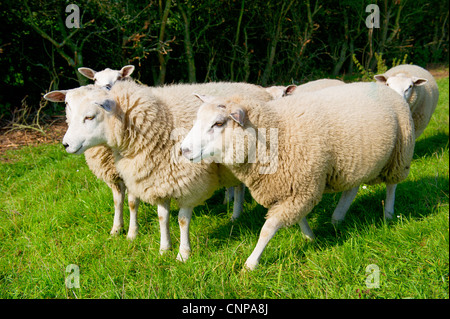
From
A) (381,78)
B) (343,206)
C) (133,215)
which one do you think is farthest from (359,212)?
(381,78)

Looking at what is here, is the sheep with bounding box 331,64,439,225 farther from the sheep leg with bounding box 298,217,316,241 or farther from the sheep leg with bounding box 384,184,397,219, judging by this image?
the sheep leg with bounding box 298,217,316,241

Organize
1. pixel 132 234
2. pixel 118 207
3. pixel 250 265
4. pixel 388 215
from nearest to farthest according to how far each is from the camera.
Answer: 1. pixel 250 265
2. pixel 388 215
3. pixel 132 234
4. pixel 118 207

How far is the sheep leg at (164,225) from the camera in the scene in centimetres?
277

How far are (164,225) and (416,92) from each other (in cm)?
344

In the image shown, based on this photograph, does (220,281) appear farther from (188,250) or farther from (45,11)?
(45,11)

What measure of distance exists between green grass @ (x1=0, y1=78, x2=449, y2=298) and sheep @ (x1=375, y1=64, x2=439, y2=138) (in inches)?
29.1

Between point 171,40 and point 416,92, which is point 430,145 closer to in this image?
point 416,92

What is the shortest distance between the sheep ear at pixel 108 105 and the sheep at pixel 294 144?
2.05 feet

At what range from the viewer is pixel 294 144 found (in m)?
2.42

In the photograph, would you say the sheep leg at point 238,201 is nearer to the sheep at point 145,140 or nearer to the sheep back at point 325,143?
the sheep at point 145,140

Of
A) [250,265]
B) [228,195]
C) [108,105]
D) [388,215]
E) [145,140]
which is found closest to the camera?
[250,265]

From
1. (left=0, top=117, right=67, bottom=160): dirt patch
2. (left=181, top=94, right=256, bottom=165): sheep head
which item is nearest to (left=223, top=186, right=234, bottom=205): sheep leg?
(left=181, top=94, right=256, bottom=165): sheep head

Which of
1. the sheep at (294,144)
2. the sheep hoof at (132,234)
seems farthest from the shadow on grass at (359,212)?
the sheep hoof at (132,234)

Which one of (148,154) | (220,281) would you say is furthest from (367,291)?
(148,154)
